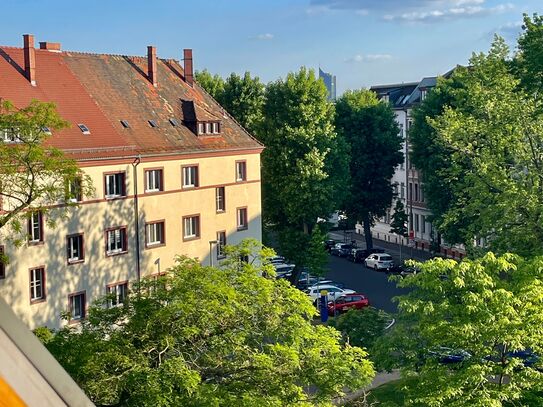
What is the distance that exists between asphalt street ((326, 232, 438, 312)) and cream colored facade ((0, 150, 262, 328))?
8.47 meters

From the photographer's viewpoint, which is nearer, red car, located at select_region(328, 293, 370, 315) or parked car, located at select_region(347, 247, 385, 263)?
red car, located at select_region(328, 293, 370, 315)

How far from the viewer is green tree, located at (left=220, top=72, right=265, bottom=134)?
5025 centimetres

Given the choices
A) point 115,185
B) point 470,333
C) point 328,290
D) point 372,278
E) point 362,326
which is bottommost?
point 372,278

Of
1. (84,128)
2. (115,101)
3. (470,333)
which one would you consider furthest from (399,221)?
→ (470,333)

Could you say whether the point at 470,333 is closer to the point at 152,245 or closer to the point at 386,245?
the point at 152,245

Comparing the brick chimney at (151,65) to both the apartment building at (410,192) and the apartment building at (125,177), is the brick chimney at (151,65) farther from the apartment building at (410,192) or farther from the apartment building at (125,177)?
the apartment building at (410,192)

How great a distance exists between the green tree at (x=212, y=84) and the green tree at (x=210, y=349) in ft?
111

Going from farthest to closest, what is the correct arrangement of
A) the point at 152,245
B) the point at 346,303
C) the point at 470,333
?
the point at 346,303, the point at 152,245, the point at 470,333

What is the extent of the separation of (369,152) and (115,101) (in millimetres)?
24896

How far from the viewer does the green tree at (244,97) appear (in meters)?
50.2

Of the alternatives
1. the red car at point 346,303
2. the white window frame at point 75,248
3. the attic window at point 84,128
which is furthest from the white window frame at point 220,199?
the white window frame at point 75,248

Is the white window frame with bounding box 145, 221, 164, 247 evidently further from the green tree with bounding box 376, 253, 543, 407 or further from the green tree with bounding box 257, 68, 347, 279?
the green tree with bounding box 376, 253, 543, 407

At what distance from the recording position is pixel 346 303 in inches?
1671

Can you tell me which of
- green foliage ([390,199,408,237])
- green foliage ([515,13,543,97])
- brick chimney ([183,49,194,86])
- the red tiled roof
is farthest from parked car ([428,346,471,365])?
green foliage ([390,199,408,237])
